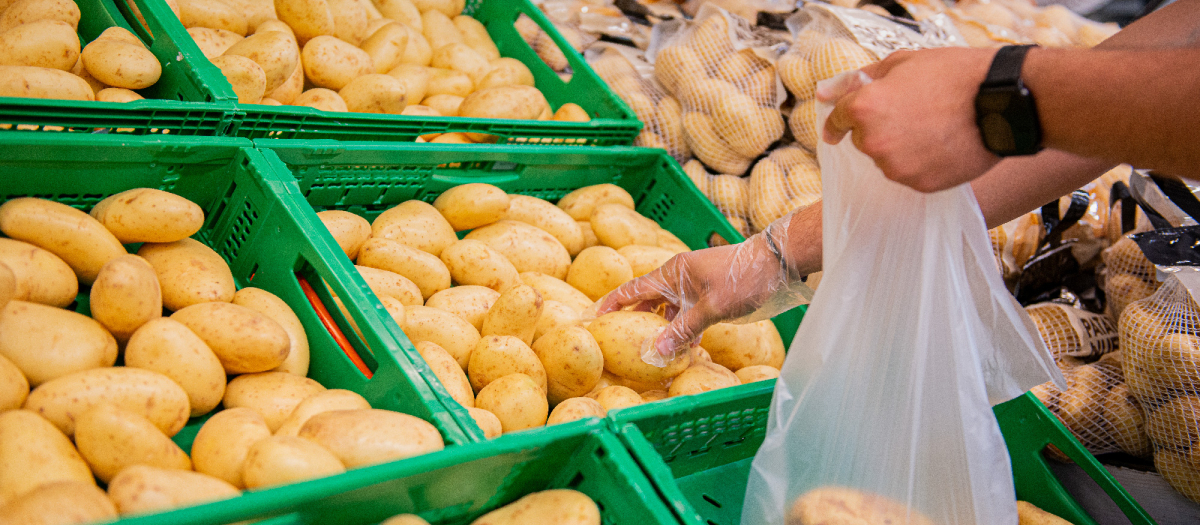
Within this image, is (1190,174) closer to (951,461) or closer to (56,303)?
(951,461)

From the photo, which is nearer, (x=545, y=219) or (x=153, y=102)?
(x=153, y=102)

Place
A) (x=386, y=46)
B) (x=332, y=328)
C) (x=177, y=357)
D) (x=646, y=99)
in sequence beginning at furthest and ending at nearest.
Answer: (x=646, y=99) < (x=386, y=46) < (x=332, y=328) < (x=177, y=357)

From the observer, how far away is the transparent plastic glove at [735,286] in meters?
1.51

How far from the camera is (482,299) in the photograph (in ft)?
5.37

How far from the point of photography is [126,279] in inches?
42.3

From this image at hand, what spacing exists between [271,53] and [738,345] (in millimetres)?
1333

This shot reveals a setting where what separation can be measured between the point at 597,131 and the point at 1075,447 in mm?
1470

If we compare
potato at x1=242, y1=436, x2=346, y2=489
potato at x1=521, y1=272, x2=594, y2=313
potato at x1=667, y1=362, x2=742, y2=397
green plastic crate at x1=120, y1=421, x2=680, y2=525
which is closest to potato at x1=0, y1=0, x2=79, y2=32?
potato at x1=521, y1=272, x2=594, y2=313

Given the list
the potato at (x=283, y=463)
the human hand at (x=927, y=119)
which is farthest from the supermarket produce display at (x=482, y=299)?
the human hand at (x=927, y=119)

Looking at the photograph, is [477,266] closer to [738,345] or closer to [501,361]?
[501,361]

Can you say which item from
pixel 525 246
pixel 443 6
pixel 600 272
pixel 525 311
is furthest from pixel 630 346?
pixel 443 6

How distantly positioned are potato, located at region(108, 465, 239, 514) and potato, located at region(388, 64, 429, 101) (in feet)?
4.98

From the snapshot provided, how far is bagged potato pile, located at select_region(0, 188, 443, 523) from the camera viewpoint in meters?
0.83

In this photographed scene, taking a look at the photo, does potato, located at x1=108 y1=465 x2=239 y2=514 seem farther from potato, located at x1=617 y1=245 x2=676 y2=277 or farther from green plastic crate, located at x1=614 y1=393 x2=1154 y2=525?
potato, located at x1=617 y1=245 x2=676 y2=277
